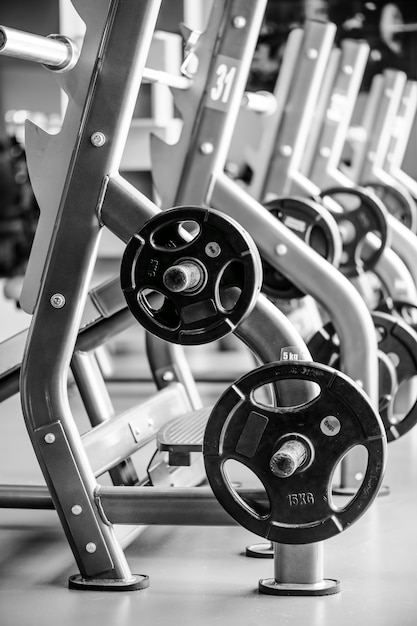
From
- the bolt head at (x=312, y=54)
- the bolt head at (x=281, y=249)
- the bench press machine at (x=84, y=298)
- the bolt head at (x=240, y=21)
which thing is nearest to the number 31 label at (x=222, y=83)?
the bolt head at (x=240, y=21)

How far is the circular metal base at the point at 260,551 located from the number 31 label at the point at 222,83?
3.58 feet

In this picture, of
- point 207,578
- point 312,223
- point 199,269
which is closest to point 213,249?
point 199,269

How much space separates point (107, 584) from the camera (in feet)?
6.73

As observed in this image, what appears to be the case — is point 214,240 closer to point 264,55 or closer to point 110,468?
point 110,468

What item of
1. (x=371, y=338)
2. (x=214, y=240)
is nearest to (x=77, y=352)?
(x=371, y=338)

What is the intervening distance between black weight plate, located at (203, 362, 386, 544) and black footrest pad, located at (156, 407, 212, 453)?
396 millimetres

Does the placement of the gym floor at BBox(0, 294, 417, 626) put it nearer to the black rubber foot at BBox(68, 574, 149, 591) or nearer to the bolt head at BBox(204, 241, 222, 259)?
the black rubber foot at BBox(68, 574, 149, 591)

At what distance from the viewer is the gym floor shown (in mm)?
1904

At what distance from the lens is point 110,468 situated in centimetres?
247

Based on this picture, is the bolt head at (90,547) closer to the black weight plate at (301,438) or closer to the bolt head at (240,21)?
the black weight plate at (301,438)

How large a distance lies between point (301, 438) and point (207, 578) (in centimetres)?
52

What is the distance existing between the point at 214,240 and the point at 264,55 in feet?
21.3

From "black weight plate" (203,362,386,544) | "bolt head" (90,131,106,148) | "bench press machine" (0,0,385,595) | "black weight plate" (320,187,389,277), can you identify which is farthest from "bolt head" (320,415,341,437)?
"black weight plate" (320,187,389,277)

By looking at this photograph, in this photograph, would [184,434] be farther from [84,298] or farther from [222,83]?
[222,83]
